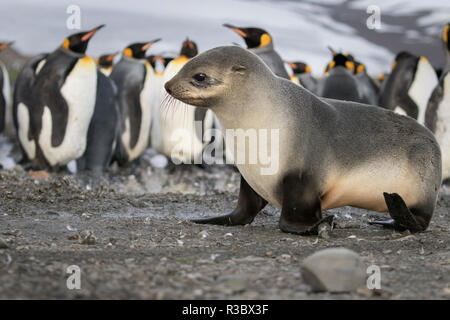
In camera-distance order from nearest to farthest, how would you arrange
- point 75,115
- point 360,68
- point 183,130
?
point 75,115 < point 183,130 < point 360,68

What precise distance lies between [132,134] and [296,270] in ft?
31.9

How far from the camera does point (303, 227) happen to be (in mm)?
4848

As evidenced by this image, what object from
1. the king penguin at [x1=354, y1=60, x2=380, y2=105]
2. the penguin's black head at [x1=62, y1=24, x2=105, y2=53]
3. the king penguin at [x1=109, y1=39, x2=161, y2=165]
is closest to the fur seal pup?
the penguin's black head at [x1=62, y1=24, x2=105, y2=53]

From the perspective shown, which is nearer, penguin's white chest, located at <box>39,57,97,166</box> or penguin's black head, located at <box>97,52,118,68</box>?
penguin's white chest, located at <box>39,57,97,166</box>

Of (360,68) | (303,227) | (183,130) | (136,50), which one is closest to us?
(303,227)

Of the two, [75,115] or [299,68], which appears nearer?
[75,115]

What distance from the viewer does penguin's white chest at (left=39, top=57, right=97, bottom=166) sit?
10570mm

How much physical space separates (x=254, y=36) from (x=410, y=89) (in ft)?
11.4

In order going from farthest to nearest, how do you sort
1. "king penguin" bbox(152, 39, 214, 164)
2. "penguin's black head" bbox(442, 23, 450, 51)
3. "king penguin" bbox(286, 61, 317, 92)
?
"king penguin" bbox(286, 61, 317, 92)
"king penguin" bbox(152, 39, 214, 164)
"penguin's black head" bbox(442, 23, 450, 51)

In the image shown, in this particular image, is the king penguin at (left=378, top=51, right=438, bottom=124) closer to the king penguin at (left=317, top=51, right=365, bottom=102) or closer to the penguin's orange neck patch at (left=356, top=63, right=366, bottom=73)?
the king penguin at (left=317, top=51, right=365, bottom=102)

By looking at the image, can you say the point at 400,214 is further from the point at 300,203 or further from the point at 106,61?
the point at 106,61

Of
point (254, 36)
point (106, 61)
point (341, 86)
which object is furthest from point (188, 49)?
point (106, 61)

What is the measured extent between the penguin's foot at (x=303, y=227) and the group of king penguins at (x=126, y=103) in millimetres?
4191
